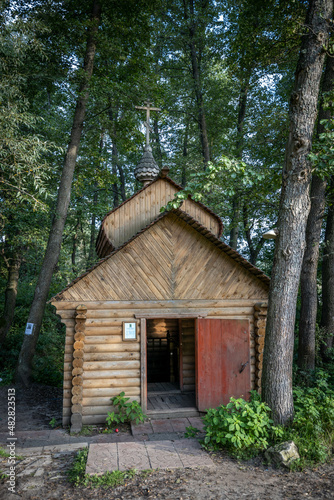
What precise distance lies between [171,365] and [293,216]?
750 centimetres

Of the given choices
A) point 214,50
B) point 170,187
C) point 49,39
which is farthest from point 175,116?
point 170,187

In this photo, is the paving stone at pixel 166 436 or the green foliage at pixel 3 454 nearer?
the green foliage at pixel 3 454

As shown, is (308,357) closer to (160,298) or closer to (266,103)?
(160,298)

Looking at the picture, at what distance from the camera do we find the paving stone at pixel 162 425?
7.34 metres

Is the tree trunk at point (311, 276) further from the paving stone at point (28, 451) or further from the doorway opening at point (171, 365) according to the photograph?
the paving stone at point (28, 451)

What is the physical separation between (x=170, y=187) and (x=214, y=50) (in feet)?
35.5

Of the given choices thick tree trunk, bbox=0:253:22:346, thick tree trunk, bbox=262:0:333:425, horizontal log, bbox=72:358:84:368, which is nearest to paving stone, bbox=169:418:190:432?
thick tree trunk, bbox=262:0:333:425

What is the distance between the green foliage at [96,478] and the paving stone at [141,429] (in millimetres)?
2017

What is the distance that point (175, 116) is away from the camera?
2025 cm

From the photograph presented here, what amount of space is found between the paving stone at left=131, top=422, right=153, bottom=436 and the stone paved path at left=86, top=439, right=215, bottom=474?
1.10 metres

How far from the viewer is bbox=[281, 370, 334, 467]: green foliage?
211 inches

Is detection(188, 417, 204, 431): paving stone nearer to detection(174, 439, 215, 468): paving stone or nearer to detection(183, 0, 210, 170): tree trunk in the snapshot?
detection(174, 439, 215, 468): paving stone

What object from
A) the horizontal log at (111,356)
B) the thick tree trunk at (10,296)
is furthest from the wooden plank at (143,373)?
the thick tree trunk at (10,296)

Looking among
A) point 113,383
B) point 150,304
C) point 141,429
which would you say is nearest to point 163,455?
point 141,429
